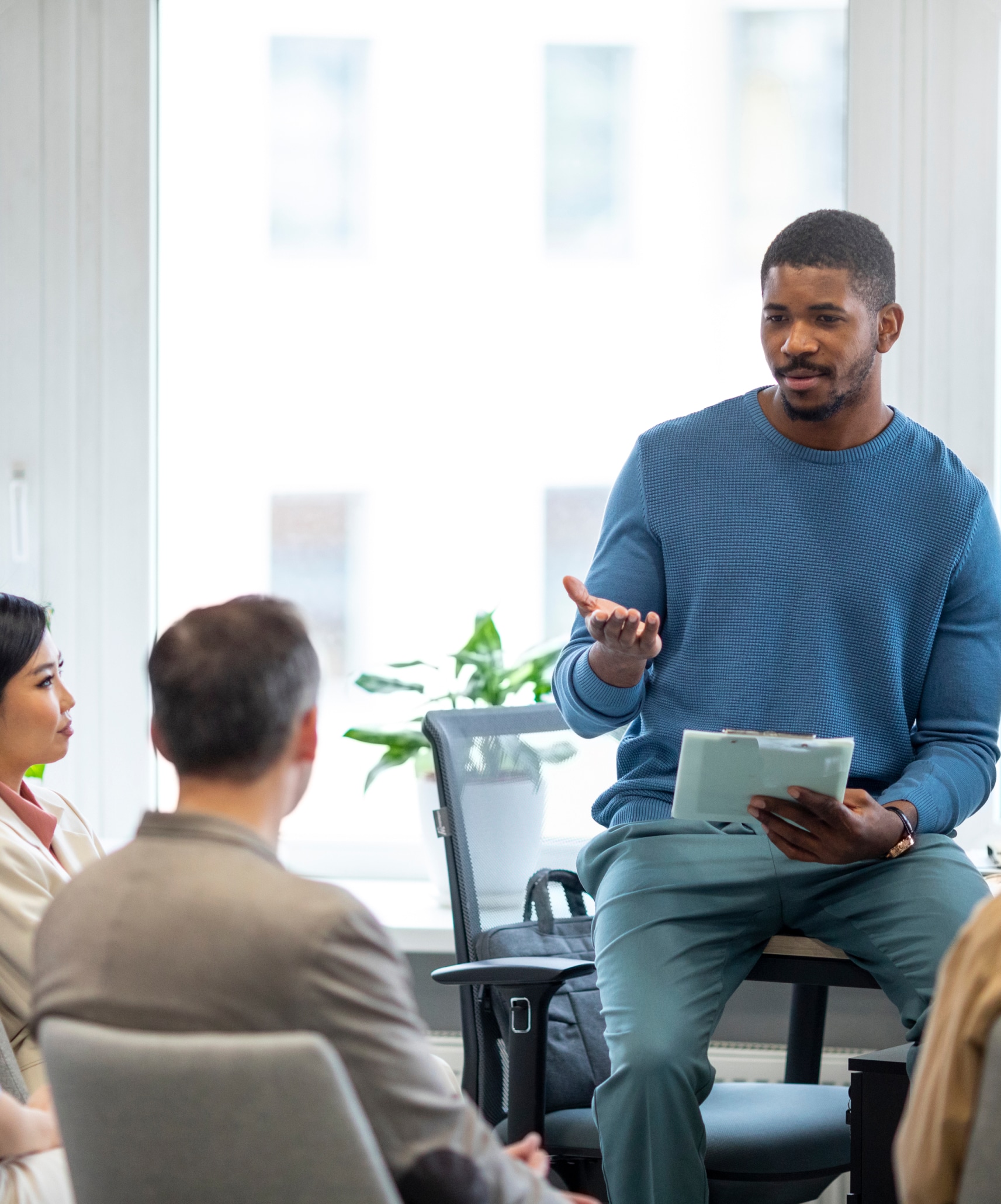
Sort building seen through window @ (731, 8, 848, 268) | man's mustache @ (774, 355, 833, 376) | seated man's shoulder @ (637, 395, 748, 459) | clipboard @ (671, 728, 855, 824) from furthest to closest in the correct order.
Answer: building seen through window @ (731, 8, 848, 268) < seated man's shoulder @ (637, 395, 748, 459) < man's mustache @ (774, 355, 833, 376) < clipboard @ (671, 728, 855, 824)

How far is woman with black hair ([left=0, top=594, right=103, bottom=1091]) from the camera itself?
1694 mm

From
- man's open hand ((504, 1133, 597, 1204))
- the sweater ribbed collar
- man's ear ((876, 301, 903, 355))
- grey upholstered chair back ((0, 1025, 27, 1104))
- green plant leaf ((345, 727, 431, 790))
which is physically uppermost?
man's ear ((876, 301, 903, 355))

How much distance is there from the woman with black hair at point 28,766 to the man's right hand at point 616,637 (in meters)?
0.76

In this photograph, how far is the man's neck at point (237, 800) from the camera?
1122 millimetres

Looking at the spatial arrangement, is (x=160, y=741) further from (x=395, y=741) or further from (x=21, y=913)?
(x=395, y=741)

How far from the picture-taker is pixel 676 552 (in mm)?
1957

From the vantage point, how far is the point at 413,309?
2959mm

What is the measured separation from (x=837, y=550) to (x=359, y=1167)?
3.95ft

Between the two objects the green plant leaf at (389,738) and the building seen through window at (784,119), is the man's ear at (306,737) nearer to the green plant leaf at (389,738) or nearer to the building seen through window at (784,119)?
the green plant leaf at (389,738)

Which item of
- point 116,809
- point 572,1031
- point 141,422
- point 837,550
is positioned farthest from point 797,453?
point 116,809

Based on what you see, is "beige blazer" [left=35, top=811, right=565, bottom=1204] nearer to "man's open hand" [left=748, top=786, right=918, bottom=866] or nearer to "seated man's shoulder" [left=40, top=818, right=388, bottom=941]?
"seated man's shoulder" [left=40, top=818, right=388, bottom=941]

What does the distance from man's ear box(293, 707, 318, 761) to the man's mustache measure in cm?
99

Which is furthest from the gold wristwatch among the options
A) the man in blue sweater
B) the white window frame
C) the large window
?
the white window frame

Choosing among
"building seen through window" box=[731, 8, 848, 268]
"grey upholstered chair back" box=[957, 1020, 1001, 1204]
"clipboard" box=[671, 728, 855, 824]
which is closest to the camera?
"grey upholstered chair back" box=[957, 1020, 1001, 1204]
